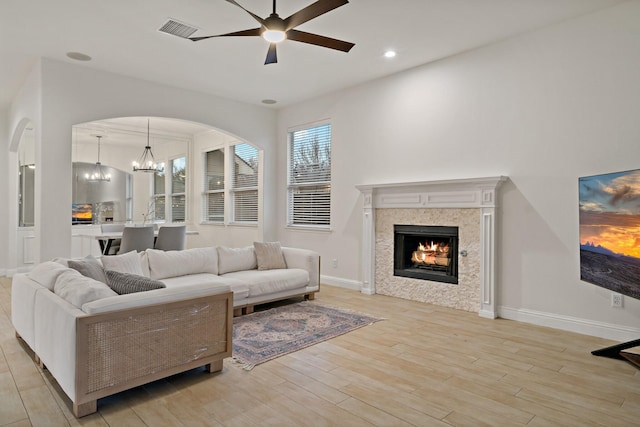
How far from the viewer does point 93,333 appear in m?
2.19

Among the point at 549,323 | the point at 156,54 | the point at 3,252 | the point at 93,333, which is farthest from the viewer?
the point at 3,252

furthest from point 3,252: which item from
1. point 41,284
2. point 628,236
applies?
point 628,236

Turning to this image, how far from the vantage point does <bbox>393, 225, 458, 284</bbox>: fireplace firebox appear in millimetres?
4734

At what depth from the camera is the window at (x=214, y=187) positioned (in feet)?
27.4

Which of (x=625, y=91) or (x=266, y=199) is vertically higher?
(x=625, y=91)

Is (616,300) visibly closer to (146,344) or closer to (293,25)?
(293,25)

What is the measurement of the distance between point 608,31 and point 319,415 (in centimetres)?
411

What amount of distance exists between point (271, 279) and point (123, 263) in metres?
1.55

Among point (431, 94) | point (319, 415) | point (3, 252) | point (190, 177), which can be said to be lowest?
point (319, 415)

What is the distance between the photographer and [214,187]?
8531 mm

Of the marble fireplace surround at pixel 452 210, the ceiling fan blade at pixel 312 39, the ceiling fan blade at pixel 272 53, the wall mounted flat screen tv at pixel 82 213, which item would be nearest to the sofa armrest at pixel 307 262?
the marble fireplace surround at pixel 452 210

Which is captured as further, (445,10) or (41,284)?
(445,10)

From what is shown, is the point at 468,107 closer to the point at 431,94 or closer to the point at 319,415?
the point at 431,94

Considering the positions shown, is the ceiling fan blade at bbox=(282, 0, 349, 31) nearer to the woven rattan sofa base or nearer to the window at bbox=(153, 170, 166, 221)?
the woven rattan sofa base
